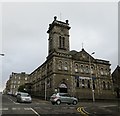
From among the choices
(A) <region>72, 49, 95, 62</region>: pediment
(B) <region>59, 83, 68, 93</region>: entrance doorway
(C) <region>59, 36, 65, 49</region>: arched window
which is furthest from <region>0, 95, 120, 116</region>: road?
(C) <region>59, 36, 65, 49</region>: arched window

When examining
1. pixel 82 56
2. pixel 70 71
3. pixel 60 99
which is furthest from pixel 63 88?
pixel 60 99

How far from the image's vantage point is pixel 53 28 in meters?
49.8

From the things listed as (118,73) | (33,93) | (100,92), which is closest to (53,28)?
→ (100,92)

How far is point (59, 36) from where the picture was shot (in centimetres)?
4947

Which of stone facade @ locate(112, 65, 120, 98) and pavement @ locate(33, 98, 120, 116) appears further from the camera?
stone facade @ locate(112, 65, 120, 98)

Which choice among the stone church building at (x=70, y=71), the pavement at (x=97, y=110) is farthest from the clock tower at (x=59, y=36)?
the pavement at (x=97, y=110)

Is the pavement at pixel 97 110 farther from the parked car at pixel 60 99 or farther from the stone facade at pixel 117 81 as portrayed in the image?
the stone facade at pixel 117 81

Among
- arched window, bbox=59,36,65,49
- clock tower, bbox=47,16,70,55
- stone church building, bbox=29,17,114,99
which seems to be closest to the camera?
stone church building, bbox=29,17,114,99

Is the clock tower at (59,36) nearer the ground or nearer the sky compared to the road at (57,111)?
nearer the sky

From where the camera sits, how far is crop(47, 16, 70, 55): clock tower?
48534 millimetres

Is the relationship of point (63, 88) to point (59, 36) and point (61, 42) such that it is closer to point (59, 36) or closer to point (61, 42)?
point (61, 42)

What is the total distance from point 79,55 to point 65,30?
25.1 ft

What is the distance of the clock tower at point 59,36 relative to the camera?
48.5 meters

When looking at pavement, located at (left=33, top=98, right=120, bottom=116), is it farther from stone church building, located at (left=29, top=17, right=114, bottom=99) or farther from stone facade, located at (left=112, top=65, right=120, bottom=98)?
stone facade, located at (left=112, top=65, right=120, bottom=98)
